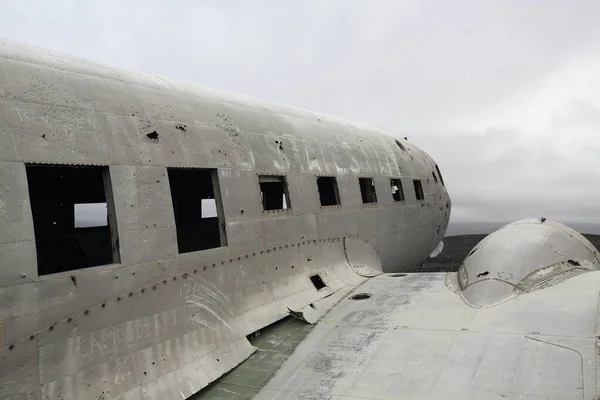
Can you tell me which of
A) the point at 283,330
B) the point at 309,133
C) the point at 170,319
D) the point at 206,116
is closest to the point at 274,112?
the point at 309,133

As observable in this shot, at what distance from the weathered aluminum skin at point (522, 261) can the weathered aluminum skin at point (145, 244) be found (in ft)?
8.62

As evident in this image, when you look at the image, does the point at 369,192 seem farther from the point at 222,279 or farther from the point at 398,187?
the point at 222,279

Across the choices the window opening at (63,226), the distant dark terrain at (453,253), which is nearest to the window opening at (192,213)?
the window opening at (63,226)

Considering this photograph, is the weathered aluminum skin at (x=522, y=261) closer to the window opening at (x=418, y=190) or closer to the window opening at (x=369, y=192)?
the window opening at (x=369, y=192)

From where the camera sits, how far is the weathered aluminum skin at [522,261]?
8.13m

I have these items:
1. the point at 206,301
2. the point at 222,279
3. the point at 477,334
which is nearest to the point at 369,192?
the point at 477,334

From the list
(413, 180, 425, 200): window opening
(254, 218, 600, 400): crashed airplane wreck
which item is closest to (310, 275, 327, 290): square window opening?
(254, 218, 600, 400): crashed airplane wreck

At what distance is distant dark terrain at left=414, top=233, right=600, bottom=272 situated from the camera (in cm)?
2361

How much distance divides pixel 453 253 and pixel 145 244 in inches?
1115

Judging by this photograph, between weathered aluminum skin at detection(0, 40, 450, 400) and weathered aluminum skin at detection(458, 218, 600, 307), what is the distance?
263cm

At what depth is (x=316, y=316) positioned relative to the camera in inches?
323

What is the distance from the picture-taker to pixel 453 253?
31234 mm

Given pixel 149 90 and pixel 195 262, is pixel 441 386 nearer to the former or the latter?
pixel 195 262

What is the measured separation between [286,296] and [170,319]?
2.64 m
